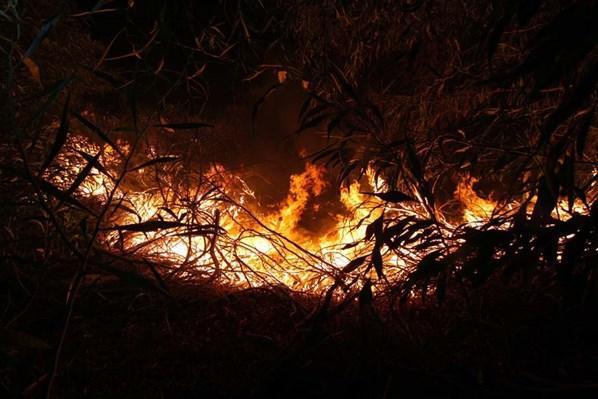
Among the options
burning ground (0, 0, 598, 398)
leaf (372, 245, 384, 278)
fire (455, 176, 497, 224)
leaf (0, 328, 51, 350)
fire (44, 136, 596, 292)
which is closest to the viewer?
leaf (0, 328, 51, 350)

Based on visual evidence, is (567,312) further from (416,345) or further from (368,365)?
(368,365)

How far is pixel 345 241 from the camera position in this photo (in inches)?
114

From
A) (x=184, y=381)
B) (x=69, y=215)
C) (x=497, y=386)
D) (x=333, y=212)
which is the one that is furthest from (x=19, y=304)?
(x=333, y=212)

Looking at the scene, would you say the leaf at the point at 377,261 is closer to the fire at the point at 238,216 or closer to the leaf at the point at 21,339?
the fire at the point at 238,216

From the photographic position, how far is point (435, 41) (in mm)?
2166

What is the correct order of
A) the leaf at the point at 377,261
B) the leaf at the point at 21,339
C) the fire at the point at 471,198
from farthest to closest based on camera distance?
the fire at the point at 471,198 → the leaf at the point at 377,261 → the leaf at the point at 21,339

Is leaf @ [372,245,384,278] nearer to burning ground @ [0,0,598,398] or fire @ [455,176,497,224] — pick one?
burning ground @ [0,0,598,398]

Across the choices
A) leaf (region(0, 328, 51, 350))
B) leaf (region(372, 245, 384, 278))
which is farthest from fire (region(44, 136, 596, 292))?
leaf (region(0, 328, 51, 350))

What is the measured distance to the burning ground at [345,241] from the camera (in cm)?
113

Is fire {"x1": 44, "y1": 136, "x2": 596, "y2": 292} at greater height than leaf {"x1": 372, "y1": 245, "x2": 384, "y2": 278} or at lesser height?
greater

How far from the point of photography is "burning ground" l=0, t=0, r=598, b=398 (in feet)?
3.71

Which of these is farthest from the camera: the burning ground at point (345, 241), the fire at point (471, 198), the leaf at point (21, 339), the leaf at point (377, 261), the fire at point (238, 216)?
the fire at point (471, 198)

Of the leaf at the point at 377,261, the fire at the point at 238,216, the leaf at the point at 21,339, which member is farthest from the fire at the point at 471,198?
the leaf at the point at 21,339

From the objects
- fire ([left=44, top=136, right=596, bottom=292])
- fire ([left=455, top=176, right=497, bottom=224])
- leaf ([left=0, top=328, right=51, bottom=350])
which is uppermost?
fire ([left=455, top=176, right=497, bottom=224])
